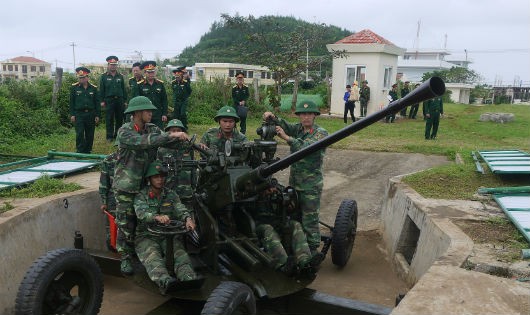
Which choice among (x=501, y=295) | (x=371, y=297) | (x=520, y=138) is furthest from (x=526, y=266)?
(x=520, y=138)

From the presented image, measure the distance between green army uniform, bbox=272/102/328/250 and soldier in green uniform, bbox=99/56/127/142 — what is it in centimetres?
570

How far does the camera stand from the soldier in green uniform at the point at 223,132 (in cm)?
564

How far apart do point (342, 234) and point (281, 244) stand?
126 cm

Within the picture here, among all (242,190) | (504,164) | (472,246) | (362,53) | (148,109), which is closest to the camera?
(472,246)

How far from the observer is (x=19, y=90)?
44.5 feet

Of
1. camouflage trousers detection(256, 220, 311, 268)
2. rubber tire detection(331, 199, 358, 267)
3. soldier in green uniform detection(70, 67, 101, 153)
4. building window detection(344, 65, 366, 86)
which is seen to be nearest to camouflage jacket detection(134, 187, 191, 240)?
camouflage trousers detection(256, 220, 311, 268)

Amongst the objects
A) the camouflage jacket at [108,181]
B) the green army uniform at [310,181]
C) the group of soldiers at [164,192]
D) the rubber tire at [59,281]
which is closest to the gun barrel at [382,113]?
the group of soldiers at [164,192]

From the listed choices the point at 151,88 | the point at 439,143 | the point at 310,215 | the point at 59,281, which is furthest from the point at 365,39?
the point at 59,281

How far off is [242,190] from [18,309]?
2.05 m

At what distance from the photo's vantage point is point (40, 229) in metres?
5.59

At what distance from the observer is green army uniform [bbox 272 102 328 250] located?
5.62 meters

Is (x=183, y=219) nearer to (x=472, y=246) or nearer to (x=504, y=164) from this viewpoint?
(x=472, y=246)

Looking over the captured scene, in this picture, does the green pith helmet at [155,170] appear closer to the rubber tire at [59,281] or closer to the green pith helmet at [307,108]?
the rubber tire at [59,281]

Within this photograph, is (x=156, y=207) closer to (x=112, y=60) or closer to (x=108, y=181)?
(x=108, y=181)
